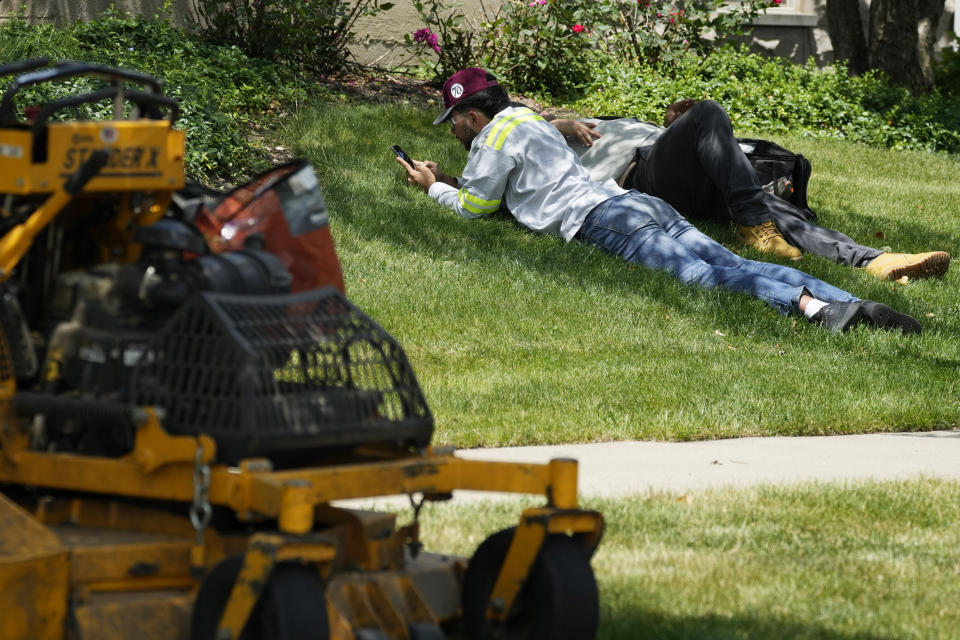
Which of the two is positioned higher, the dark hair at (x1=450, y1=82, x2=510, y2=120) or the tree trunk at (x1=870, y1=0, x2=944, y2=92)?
the dark hair at (x1=450, y1=82, x2=510, y2=120)

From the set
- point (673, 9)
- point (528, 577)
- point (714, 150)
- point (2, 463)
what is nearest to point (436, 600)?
point (528, 577)

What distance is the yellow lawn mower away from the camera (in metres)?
3.12

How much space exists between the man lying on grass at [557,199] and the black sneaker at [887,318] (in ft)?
1.81

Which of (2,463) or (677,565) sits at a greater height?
(2,463)

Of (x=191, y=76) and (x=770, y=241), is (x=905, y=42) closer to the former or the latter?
(x=770, y=241)

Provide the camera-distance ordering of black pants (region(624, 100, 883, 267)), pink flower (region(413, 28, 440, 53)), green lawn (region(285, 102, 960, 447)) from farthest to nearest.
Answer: pink flower (region(413, 28, 440, 53)), black pants (region(624, 100, 883, 267)), green lawn (region(285, 102, 960, 447))

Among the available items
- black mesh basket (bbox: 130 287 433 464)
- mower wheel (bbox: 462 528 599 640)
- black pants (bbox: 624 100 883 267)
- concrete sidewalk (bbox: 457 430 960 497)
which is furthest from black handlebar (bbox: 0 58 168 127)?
black pants (bbox: 624 100 883 267)

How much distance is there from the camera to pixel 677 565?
166 inches

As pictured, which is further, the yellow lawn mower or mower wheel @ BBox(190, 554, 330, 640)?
the yellow lawn mower

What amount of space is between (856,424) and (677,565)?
97.5 inches

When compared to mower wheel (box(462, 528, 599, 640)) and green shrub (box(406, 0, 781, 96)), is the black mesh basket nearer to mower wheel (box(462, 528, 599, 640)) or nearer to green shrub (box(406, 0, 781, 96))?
mower wheel (box(462, 528, 599, 640))

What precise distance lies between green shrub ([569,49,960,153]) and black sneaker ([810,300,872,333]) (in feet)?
16.5

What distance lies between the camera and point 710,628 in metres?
3.65

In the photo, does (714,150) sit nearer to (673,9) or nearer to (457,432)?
(457,432)
